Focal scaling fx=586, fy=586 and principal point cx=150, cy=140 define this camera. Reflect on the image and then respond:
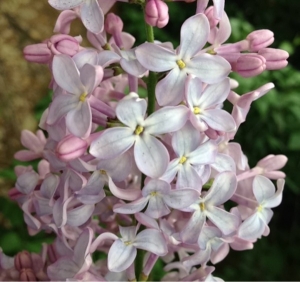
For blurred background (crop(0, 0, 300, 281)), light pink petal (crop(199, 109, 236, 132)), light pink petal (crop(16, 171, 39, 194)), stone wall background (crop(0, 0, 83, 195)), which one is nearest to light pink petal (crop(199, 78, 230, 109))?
light pink petal (crop(199, 109, 236, 132))

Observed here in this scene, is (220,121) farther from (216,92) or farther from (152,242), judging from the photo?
(152,242)

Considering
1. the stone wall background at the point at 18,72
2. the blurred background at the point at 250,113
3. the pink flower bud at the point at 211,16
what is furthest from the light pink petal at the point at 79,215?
the stone wall background at the point at 18,72

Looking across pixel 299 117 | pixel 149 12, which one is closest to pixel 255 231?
pixel 149 12

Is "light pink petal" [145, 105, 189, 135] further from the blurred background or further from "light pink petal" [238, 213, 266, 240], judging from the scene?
the blurred background

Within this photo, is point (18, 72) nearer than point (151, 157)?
No

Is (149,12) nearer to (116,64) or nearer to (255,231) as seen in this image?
(116,64)

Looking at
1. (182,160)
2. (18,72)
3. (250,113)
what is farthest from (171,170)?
(18,72)
